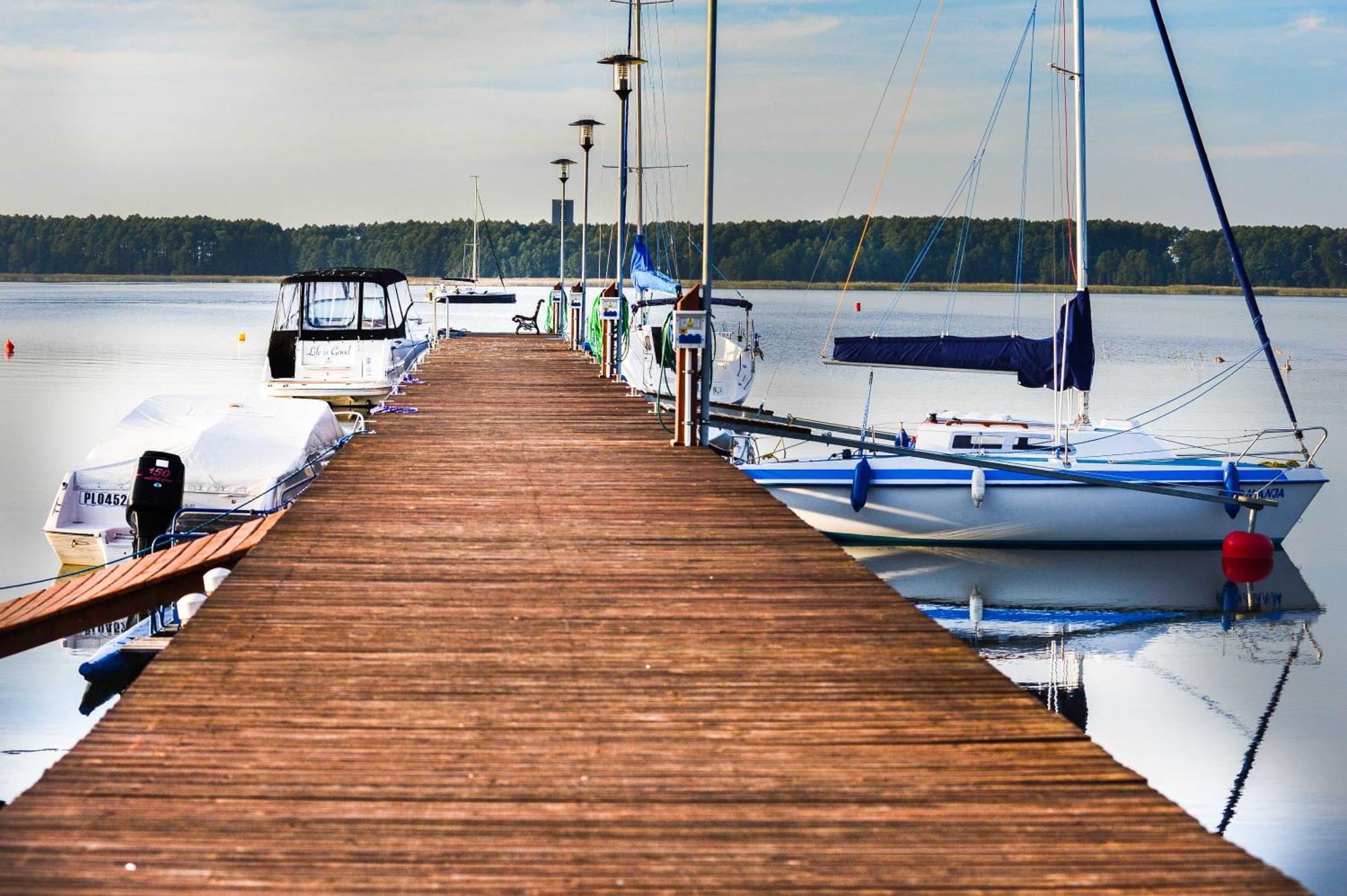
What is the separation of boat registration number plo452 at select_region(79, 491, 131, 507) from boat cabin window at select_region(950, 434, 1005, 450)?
9.36m

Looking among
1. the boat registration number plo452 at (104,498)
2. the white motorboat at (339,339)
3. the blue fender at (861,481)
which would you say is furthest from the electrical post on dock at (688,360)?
the white motorboat at (339,339)

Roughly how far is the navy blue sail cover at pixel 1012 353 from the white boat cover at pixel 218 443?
7.13 meters

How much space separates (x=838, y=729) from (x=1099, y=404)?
36.4m

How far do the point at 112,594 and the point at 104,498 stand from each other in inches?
170

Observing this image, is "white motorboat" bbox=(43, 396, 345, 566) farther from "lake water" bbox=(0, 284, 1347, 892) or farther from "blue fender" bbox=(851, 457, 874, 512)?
"blue fender" bbox=(851, 457, 874, 512)

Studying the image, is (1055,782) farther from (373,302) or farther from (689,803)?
(373,302)

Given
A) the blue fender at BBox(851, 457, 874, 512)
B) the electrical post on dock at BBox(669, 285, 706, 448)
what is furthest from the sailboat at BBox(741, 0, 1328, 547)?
the electrical post on dock at BBox(669, 285, 706, 448)

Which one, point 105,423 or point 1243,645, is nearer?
point 1243,645

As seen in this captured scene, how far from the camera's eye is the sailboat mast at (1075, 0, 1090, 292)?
17250 mm

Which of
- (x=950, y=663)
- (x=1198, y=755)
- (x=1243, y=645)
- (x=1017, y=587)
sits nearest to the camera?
(x=950, y=663)

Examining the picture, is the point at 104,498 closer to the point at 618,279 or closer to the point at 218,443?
the point at 218,443

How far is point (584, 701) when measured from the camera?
4.81m

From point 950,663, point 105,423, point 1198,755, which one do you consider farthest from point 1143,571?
point 105,423

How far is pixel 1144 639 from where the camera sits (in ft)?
45.2
